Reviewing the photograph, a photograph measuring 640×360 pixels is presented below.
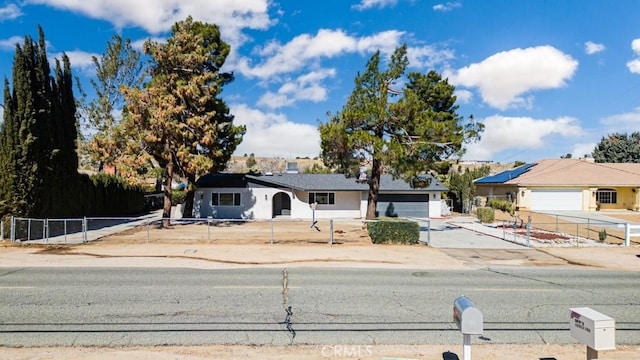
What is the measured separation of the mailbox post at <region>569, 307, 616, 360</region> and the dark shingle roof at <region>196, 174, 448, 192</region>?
2965 cm

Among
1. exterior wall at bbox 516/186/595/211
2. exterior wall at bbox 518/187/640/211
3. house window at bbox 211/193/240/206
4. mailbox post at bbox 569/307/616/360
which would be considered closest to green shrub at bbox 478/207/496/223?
exterior wall at bbox 516/186/595/211

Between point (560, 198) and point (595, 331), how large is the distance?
3802 cm

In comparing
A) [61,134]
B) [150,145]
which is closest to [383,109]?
[150,145]

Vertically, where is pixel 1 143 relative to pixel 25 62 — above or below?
below

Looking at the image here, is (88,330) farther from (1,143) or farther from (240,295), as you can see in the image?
(1,143)

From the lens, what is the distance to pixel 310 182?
39.1 metres

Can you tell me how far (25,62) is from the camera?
23.1 m

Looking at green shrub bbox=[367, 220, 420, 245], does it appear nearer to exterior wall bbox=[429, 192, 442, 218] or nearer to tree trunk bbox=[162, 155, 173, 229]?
tree trunk bbox=[162, 155, 173, 229]

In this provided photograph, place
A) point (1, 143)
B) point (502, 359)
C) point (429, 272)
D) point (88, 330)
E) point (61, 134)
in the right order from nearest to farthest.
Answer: point (502, 359) → point (88, 330) → point (429, 272) → point (1, 143) → point (61, 134)

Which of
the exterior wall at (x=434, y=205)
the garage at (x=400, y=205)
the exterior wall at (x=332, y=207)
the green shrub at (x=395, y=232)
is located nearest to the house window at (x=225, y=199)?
the exterior wall at (x=332, y=207)

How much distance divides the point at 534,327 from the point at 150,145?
24650 mm

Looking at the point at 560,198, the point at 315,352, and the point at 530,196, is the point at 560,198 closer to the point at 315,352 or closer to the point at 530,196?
the point at 530,196

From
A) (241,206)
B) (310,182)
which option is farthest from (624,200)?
(241,206)

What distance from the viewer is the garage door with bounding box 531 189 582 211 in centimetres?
3772
